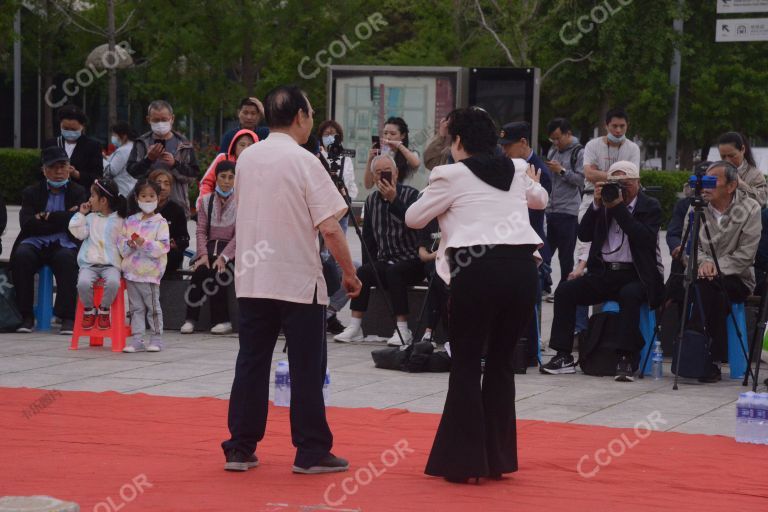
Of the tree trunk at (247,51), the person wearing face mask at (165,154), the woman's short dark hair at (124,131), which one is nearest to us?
the person wearing face mask at (165,154)

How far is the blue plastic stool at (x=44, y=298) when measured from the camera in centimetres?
1211

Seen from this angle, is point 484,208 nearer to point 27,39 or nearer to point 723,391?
point 723,391

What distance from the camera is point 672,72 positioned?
105 feet

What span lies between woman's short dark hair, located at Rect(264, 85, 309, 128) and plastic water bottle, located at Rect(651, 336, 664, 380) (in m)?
4.34

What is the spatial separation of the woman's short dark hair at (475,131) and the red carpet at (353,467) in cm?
159

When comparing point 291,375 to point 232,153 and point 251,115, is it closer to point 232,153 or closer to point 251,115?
point 232,153

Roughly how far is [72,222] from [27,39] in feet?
86.8

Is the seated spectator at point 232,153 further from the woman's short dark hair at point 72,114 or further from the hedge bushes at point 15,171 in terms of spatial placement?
the hedge bushes at point 15,171

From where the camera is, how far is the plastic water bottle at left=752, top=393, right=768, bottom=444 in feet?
24.3

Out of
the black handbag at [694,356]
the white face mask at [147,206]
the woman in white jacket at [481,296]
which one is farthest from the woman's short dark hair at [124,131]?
the woman in white jacket at [481,296]

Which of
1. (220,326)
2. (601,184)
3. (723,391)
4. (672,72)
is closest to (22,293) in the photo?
(220,326)

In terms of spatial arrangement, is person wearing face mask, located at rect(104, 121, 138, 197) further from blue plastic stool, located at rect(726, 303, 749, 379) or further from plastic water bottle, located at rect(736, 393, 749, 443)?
plastic water bottle, located at rect(736, 393, 749, 443)

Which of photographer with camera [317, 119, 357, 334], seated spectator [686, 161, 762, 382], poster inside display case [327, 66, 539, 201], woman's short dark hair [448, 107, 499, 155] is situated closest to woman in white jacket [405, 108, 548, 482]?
woman's short dark hair [448, 107, 499, 155]

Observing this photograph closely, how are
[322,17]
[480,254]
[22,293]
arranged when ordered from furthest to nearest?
[322,17]
[22,293]
[480,254]
